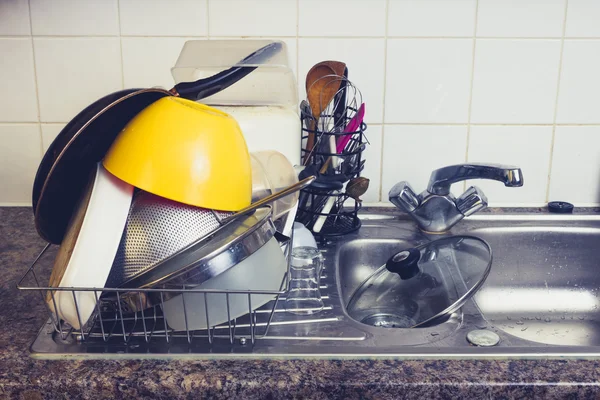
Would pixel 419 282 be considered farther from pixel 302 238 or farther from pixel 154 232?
pixel 154 232

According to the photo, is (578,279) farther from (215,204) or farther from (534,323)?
(215,204)

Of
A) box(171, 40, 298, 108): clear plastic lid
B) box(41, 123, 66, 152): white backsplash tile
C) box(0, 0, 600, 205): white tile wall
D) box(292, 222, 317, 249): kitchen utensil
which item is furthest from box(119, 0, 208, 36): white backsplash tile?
box(292, 222, 317, 249): kitchen utensil

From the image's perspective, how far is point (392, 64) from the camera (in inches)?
46.0

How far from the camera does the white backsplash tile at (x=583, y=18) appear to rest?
3.76 feet

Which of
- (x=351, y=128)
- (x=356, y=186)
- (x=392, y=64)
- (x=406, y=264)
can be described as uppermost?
(x=392, y=64)

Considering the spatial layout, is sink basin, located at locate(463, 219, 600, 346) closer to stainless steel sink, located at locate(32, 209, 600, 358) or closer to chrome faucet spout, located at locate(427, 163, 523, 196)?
stainless steel sink, located at locate(32, 209, 600, 358)

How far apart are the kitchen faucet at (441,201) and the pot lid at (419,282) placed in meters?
0.11

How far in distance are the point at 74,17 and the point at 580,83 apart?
1.00 metres

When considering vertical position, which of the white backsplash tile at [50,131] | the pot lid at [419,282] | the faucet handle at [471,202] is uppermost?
the white backsplash tile at [50,131]

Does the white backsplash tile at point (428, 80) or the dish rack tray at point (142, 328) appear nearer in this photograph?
the dish rack tray at point (142, 328)

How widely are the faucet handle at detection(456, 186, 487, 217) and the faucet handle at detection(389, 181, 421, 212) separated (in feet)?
0.25

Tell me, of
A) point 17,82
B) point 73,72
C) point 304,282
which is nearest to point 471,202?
point 304,282

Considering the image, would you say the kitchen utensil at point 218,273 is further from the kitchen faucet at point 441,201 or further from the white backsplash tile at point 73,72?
the white backsplash tile at point 73,72

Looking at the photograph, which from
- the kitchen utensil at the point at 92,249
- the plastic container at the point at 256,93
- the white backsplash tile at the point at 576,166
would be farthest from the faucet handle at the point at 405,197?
the kitchen utensil at the point at 92,249
